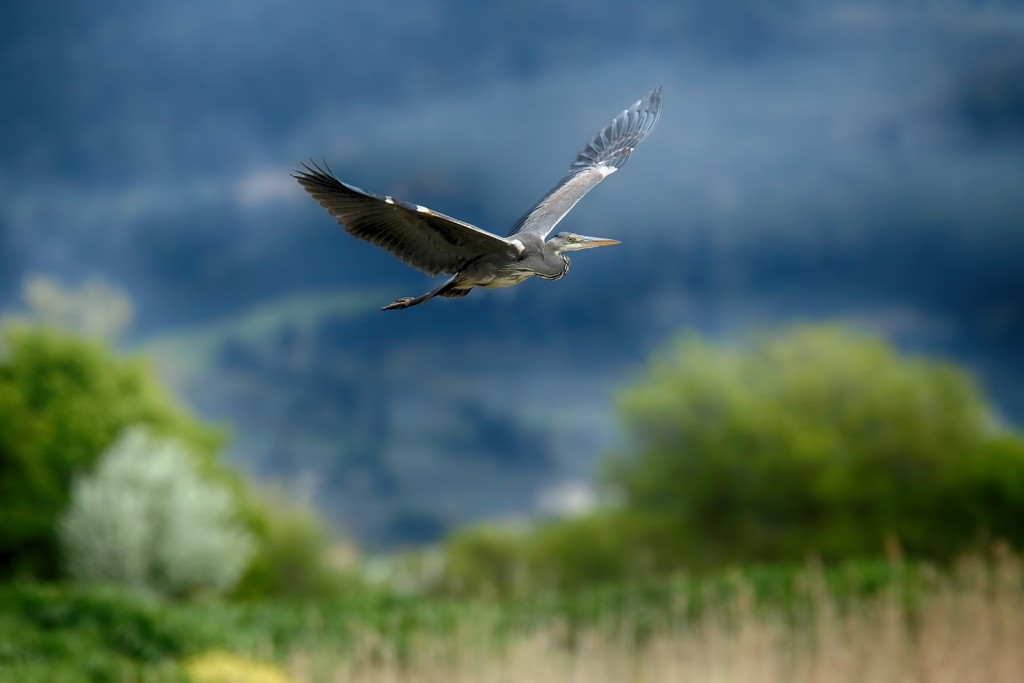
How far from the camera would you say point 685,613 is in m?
8.16

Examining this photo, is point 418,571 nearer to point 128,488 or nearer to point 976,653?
point 128,488

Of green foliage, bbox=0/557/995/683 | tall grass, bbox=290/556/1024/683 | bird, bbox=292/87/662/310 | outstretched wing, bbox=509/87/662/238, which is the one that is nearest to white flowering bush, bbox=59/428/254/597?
green foliage, bbox=0/557/995/683

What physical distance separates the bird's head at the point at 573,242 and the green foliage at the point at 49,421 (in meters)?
12.3

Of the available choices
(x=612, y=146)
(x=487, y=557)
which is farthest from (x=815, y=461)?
(x=612, y=146)

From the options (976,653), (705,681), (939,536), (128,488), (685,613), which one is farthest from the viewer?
(939,536)

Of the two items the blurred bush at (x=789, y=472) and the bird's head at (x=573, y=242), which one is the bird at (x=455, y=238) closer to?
the bird's head at (x=573, y=242)

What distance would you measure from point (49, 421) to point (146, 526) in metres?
1.83

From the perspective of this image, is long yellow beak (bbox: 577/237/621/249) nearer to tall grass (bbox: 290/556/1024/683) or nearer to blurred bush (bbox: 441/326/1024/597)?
tall grass (bbox: 290/556/1024/683)

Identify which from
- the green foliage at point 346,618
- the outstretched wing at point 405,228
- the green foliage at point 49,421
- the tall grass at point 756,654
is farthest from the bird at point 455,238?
the green foliage at point 49,421

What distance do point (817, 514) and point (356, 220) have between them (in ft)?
45.5

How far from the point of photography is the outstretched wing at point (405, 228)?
105cm

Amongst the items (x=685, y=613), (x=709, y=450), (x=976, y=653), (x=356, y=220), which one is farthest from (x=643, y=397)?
(x=356, y=220)

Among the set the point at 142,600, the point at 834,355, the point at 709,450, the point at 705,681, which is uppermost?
the point at 834,355

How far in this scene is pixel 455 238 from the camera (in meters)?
1.09
